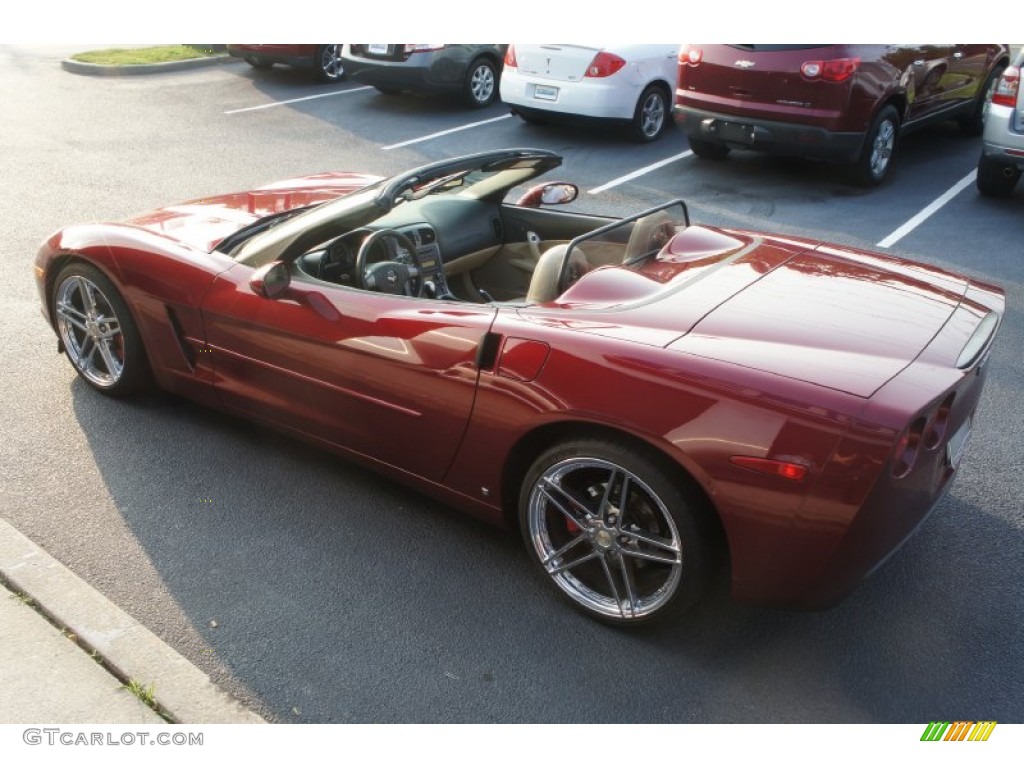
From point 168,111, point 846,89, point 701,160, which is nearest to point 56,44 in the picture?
point 168,111

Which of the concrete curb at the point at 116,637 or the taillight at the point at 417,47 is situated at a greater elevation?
the taillight at the point at 417,47

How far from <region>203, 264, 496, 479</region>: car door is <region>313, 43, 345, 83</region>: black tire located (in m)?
9.95

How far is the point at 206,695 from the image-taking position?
10.3ft

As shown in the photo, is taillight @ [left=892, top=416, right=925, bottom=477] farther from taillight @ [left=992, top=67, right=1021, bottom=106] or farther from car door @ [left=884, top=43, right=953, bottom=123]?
car door @ [left=884, top=43, right=953, bottom=123]

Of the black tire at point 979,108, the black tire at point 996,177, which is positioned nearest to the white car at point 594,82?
the black tire at point 979,108

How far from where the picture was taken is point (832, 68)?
798 centimetres

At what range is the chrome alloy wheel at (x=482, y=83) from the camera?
39.0 ft

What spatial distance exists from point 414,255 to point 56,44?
51.1 ft

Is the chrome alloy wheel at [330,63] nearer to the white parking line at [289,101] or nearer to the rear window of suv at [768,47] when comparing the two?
the white parking line at [289,101]

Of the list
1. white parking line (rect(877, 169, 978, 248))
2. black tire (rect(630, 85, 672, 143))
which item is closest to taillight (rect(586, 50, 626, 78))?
black tire (rect(630, 85, 672, 143))

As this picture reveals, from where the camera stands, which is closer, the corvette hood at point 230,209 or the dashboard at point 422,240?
the dashboard at point 422,240
